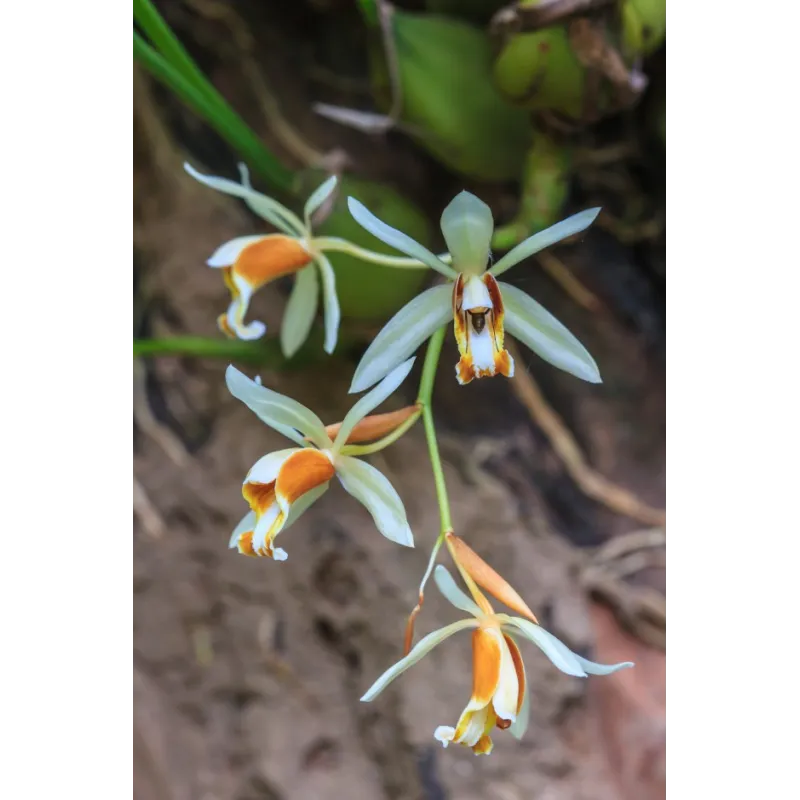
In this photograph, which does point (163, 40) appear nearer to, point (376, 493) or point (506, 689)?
point (376, 493)

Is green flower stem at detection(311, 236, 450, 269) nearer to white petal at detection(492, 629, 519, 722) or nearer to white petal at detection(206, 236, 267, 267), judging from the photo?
white petal at detection(206, 236, 267, 267)

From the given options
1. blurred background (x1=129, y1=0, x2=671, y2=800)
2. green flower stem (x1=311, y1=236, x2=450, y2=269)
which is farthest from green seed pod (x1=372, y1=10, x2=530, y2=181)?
green flower stem (x1=311, y1=236, x2=450, y2=269)

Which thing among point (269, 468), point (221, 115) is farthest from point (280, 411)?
point (221, 115)

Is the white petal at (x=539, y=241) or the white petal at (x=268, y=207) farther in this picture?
Result: the white petal at (x=268, y=207)

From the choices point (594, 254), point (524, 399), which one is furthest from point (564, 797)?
point (594, 254)

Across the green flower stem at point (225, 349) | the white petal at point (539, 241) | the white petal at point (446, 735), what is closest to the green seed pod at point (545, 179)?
the white petal at point (539, 241)

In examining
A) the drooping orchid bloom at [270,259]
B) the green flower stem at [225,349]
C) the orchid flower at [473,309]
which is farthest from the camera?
the green flower stem at [225,349]

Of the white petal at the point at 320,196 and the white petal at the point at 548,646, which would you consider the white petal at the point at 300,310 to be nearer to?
the white petal at the point at 320,196
